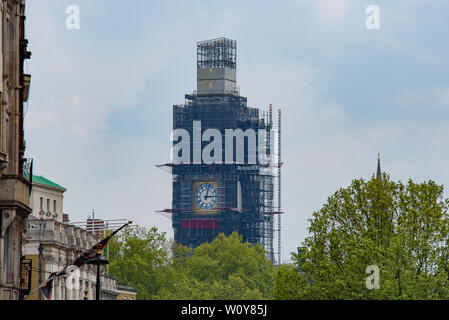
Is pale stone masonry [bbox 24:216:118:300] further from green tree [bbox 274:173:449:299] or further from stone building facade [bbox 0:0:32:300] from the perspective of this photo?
stone building facade [bbox 0:0:32:300]

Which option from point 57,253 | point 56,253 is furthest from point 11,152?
point 57,253

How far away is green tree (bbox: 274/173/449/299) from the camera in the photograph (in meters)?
102

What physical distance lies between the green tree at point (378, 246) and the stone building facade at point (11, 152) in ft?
142

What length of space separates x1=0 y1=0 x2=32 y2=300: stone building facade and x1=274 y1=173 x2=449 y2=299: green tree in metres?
43.3

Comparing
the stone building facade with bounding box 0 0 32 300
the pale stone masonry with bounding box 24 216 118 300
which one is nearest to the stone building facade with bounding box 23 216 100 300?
the pale stone masonry with bounding box 24 216 118 300

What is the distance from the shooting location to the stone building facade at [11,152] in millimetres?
58406

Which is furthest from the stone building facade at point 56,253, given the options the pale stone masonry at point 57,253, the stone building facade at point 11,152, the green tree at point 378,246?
the stone building facade at point 11,152

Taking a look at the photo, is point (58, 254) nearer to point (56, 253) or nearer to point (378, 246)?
point (56, 253)

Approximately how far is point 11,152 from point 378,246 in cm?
5024

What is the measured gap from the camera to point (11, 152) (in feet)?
202
